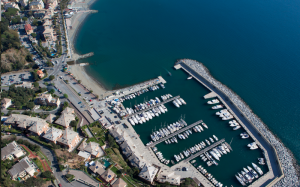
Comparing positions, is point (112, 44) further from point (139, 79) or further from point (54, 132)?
point (54, 132)

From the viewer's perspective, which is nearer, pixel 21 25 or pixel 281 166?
pixel 281 166

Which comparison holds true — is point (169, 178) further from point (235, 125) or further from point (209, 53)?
point (209, 53)

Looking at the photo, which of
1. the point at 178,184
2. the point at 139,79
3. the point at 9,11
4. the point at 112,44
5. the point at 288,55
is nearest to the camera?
the point at 178,184

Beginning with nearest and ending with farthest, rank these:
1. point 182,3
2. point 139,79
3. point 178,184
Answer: point 178,184
point 139,79
point 182,3

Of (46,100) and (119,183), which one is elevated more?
(46,100)

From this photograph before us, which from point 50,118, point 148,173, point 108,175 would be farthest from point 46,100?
point 148,173

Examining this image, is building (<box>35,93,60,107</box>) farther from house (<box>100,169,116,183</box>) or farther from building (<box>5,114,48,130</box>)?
house (<box>100,169,116,183</box>)

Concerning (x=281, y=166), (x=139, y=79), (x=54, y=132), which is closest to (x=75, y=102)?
(x=54, y=132)
